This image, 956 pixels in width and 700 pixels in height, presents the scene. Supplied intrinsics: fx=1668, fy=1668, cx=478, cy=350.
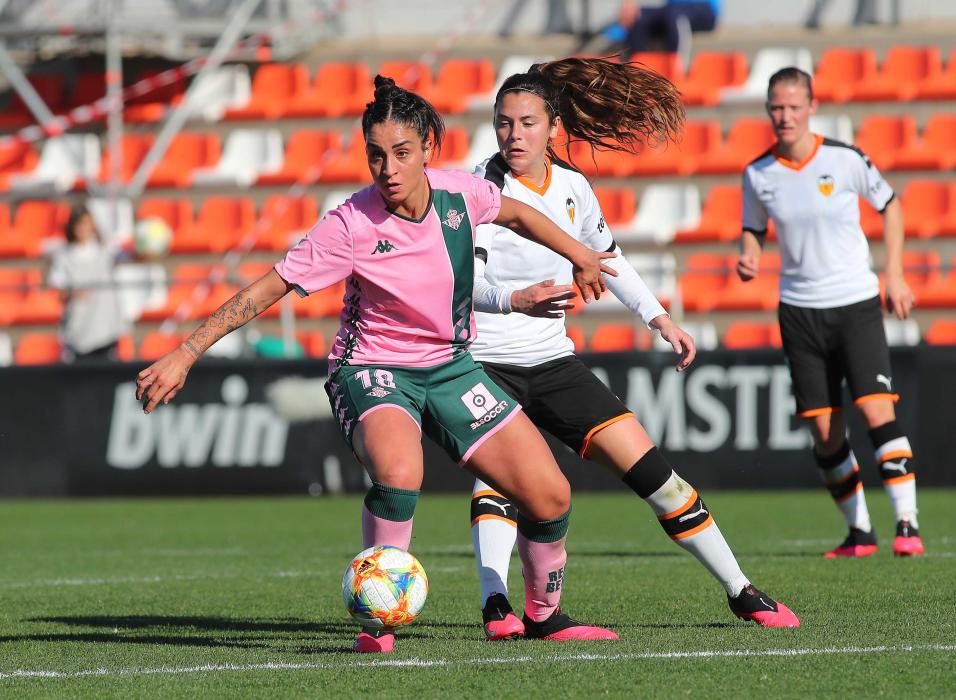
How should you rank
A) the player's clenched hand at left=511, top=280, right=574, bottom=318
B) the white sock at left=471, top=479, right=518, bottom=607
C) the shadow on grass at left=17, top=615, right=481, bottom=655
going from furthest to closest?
the white sock at left=471, top=479, right=518, bottom=607
the shadow on grass at left=17, top=615, right=481, bottom=655
the player's clenched hand at left=511, top=280, right=574, bottom=318

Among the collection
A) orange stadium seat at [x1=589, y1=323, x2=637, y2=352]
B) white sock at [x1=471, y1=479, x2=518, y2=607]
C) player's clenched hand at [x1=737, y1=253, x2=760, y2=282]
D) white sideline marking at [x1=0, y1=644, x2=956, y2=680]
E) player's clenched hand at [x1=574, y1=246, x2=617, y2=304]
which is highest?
player's clenched hand at [x1=574, y1=246, x2=617, y2=304]

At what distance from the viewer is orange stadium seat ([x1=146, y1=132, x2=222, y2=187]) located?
62.9 feet

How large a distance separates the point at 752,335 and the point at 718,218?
7.57 ft

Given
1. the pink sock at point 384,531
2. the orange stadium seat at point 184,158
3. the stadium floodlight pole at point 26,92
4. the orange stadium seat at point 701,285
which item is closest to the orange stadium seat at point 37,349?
the stadium floodlight pole at point 26,92

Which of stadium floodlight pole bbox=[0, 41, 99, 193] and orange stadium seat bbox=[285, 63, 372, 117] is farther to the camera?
orange stadium seat bbox=[285, 63, 372, 117]

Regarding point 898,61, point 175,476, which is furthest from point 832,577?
point 898,61

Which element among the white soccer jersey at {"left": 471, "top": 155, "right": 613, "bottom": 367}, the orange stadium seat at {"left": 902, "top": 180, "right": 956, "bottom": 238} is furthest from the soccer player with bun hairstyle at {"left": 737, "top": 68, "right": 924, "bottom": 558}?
the orange stadium seat at {"left": 902, "top": 180, "right": 956, "bottom": 238}

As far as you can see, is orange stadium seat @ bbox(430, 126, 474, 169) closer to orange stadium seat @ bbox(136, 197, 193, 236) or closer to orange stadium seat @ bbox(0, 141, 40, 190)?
orange stadium seat @ bbox(136, 197, 193, 236)

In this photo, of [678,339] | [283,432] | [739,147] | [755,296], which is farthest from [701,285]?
A: [678,339]

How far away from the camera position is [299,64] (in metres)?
20.2

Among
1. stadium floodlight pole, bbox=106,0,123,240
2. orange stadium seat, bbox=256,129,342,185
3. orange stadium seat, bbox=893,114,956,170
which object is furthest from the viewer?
orange stadium seat, bbox=256,129,342,185

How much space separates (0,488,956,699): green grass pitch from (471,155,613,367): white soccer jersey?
1.05 m

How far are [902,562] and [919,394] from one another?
557 centimetres

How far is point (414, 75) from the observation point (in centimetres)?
1953
